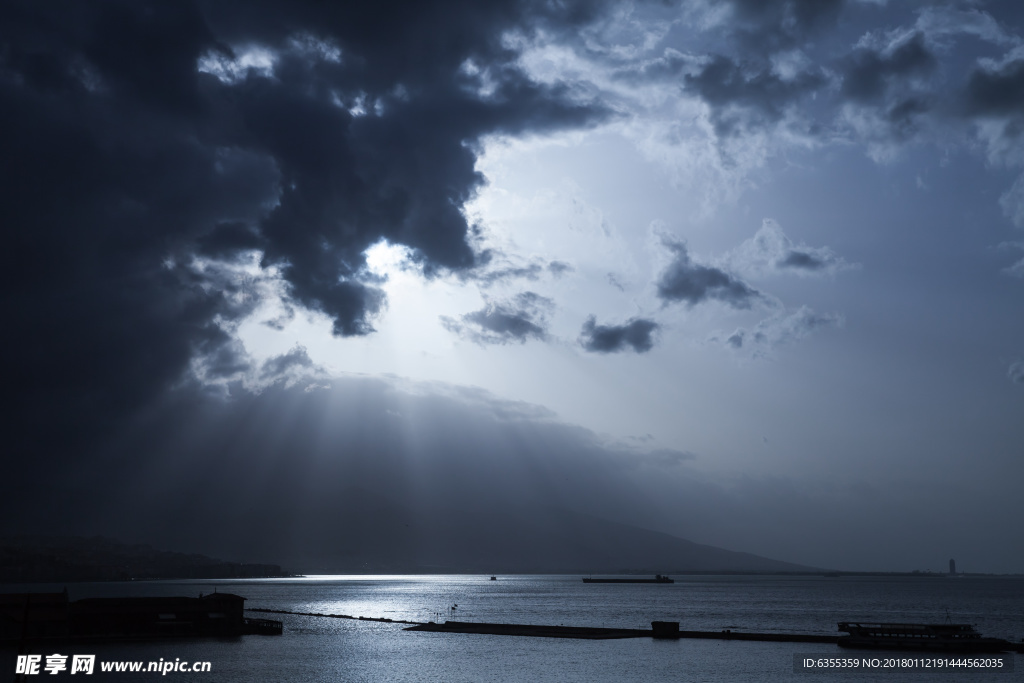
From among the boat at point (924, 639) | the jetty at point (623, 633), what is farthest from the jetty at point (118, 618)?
the boat at point (924, 639)

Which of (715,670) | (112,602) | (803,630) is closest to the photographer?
(715,670)

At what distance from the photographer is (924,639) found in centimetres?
8631

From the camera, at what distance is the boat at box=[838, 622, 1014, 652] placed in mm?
84625

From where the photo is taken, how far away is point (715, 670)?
7250 centimetres

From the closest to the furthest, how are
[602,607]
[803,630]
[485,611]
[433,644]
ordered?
[433,644] → [803,630] → [485,611] → [602,607]

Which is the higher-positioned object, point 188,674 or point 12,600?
point 12,600

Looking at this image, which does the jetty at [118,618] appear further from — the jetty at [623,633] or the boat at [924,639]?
the boat at [924,639]

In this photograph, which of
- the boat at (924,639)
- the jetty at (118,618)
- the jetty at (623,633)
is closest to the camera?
the jetty at (118,618)

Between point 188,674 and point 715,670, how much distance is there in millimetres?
48308

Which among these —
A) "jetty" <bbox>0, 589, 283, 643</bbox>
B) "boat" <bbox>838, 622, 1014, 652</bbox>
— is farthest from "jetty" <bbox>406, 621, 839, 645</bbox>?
"jetty" <bbox>0, 589, 283, 643</bbox>

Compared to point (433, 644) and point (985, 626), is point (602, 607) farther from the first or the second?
point (433, 644)

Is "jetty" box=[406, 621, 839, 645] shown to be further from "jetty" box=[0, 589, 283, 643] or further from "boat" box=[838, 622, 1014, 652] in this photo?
"jetty" box=[0, 589, 283, 643]

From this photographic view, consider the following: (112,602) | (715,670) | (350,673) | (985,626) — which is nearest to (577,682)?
(715,670)

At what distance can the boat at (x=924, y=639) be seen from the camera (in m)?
84.6
